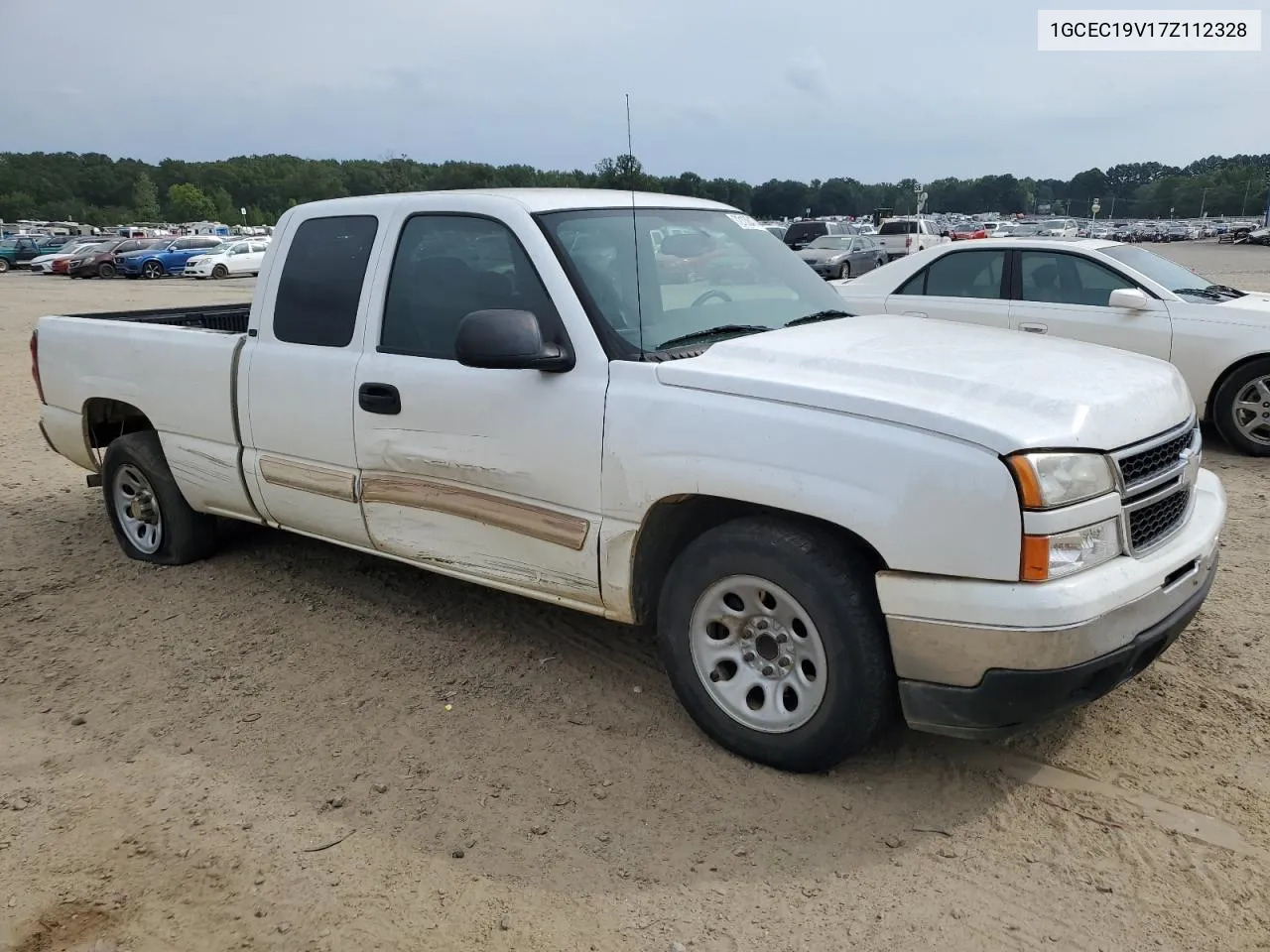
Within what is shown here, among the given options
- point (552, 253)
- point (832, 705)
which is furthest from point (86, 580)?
point (832, 705)

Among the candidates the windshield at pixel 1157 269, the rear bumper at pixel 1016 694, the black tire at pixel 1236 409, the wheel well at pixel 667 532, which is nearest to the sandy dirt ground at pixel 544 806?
the rear bumper at pixel 1016 694

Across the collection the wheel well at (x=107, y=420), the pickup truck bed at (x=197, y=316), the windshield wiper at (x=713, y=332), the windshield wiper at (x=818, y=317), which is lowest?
Result: the wheel well at (x=107, y=420)

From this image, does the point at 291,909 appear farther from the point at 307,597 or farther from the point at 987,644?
the point at 307,597

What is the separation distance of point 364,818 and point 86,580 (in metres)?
3.10

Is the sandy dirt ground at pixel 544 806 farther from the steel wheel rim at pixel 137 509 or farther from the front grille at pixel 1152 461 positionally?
the front grille at pixel 1152 461

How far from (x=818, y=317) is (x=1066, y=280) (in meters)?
4.96

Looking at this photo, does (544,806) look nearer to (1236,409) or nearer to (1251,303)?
(1236,409)

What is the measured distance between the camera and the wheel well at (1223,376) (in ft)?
23.8

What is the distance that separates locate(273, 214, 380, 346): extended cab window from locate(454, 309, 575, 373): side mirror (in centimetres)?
102

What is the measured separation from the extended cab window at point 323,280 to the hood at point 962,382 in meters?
1.63

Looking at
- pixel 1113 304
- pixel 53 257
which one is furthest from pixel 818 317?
pixel 53 257

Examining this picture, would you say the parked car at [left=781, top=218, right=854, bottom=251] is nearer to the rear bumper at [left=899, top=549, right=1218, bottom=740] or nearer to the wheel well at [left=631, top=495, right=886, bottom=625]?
the wheel well at [left=631, top=495, right=886, bottom=625]

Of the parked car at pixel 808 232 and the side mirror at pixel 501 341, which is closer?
the side mirror at pixel 501 341

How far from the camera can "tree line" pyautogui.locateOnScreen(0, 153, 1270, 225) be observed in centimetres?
9081
